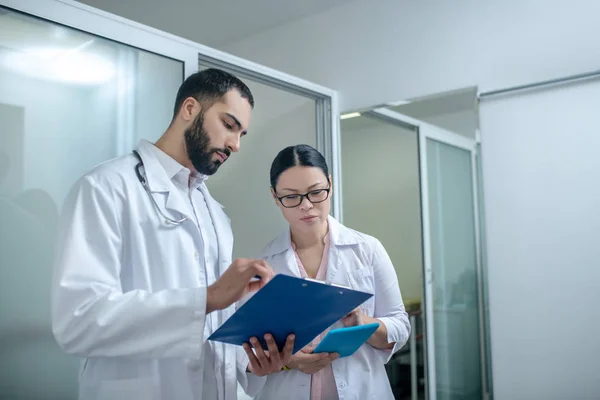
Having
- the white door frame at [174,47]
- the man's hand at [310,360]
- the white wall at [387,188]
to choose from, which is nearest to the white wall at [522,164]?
the white wall at [387,188]

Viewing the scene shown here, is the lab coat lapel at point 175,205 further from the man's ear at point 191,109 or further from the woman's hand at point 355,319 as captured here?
the woman's hand at point 355,319

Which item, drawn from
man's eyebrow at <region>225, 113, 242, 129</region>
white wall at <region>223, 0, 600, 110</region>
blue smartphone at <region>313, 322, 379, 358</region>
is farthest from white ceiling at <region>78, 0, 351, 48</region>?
blue smartphone at <region>313, 322, 379, 358</region>

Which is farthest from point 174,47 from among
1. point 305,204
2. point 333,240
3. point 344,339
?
→ point 344,339

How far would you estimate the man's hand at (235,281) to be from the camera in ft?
3.64

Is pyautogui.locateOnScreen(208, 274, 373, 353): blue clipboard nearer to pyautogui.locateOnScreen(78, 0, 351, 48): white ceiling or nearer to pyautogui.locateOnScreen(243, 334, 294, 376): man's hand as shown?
pyautogui.locateOnScreen(243, 334, 294, 376): man's hand

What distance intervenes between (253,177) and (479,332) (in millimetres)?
1488

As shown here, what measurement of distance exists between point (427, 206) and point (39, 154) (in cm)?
191

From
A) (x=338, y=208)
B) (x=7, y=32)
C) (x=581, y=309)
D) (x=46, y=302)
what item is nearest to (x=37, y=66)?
(x=7, y=32)

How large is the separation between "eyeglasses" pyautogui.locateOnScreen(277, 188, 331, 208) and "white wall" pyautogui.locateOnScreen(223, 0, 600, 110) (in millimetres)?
1103

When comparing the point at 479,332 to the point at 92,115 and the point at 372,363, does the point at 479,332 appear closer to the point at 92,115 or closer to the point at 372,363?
the point at 372,363

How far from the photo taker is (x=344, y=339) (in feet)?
4.75

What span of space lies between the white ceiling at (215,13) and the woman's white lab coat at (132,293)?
192 centimetres

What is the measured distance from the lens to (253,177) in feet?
10.1

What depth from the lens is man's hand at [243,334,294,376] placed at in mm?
1304
